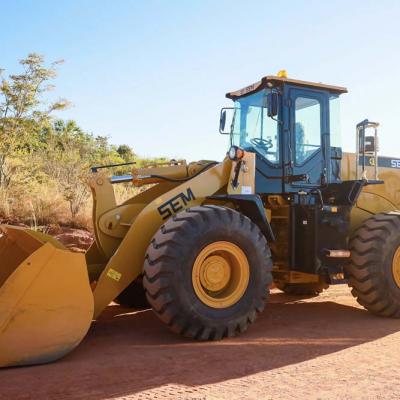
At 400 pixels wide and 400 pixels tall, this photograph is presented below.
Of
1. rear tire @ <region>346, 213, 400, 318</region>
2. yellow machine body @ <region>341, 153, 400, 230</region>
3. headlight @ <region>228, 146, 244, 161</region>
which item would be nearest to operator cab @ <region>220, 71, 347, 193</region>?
yellow machine body @ <region>341, 153, 400, 230</region>

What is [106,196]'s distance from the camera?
6.45m

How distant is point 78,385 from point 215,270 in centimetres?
210

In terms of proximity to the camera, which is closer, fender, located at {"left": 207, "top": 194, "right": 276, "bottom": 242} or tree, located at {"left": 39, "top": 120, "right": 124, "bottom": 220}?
fender, located at {"left": 207, "top": 194, "right": 276, "bottom": 242}

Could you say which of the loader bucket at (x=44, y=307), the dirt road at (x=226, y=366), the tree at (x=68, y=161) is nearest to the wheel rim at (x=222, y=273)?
the dirt road at (x=226, y=366)

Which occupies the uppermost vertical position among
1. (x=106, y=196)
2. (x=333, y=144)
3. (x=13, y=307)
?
(x=333, y=144)

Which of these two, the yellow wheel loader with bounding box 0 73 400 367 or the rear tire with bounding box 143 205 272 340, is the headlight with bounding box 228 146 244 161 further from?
the rear tire with bounding box 143 205 272 340

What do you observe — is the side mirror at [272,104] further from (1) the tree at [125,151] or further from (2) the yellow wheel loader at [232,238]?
(1) the tree at [125,151]

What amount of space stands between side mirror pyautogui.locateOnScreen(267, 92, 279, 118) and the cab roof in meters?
0.35

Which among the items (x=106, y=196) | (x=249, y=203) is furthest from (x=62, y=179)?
(x=249, y=203)

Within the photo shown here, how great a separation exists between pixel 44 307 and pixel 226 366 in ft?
5.33

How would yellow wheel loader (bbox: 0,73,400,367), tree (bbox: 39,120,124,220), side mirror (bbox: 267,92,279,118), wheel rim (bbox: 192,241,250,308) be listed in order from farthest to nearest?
tree (bbox: 39,120,124,220), side mirror (bbox: 267,92,279,118), wheel rim (bbox: 192,241,250,308), yellow wheel loader (bbox: 0,73,400,367)

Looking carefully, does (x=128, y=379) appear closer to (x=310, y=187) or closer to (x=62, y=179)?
(x=310, y=187)

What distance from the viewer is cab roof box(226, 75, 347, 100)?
6715 millimetres

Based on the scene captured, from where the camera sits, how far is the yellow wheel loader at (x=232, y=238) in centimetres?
474
